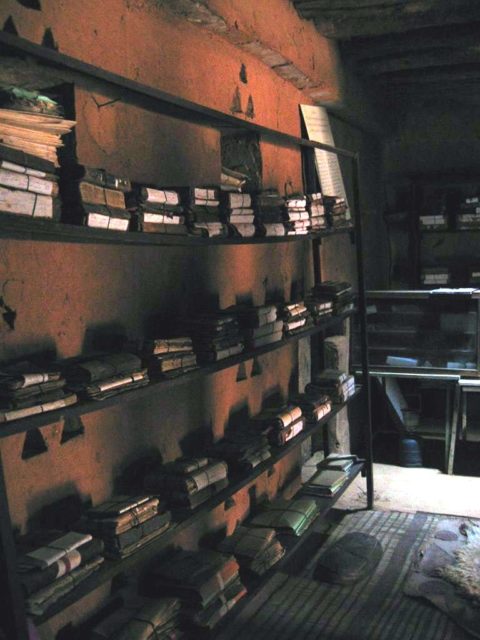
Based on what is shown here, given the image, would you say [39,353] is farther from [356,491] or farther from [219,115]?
[356,491]

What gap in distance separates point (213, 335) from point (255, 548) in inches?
46.1

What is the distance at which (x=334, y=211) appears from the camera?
461 centimetres

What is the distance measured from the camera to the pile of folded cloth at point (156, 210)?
2.58 metres

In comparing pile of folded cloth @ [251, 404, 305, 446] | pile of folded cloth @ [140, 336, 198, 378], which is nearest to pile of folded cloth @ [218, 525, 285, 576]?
pile of folded cloth @ [251, 404, 305, 446]

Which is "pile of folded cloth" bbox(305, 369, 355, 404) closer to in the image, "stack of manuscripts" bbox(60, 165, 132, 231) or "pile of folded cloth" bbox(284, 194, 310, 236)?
"pile of folded cloth" bbox(284, 194, 310, 236)

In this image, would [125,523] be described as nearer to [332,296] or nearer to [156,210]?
[156,210]

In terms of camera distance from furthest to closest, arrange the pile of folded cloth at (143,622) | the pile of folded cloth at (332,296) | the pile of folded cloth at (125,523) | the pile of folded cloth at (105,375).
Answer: the pile of folded cloth at (332,296), the pile of folded cloth at (143,622), the pile of folded cloth at (125,523), the pile of folded cloth at (105,375)

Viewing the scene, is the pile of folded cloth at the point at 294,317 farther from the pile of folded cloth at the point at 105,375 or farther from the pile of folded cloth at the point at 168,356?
the pile of folded cloth at the point at 105,375

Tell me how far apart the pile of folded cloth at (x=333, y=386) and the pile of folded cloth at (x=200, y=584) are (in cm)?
176

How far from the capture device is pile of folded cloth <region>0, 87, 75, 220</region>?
1974 mm

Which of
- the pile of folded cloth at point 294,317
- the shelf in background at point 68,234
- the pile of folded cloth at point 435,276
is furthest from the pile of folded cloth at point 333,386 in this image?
the pile of folded cloth at point 435,276

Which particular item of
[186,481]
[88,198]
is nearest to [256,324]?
[186,481]

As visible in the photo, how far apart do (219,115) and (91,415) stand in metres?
1.41

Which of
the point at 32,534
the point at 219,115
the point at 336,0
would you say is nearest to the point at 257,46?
the point at 336,0
